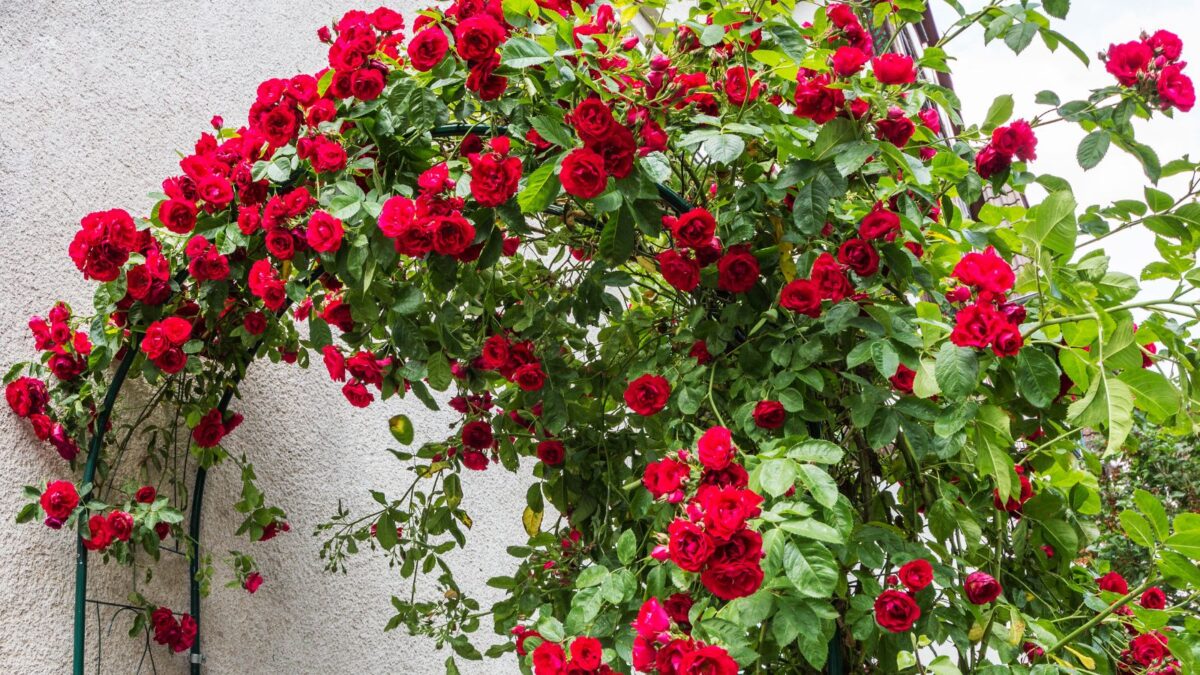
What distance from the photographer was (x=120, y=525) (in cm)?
156

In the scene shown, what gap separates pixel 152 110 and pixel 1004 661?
76.8 inches

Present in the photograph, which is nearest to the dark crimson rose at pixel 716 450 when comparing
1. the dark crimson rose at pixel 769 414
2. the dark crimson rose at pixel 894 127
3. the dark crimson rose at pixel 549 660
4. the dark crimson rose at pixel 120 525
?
the dark crimson rose at pixel 769 414

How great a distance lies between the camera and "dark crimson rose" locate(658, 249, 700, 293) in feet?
A: 5.00

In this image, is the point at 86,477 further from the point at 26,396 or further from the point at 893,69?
the point at 893,69

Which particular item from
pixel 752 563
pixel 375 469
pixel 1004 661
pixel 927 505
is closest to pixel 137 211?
pixel 375 469

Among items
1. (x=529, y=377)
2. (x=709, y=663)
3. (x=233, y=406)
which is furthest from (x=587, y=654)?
(x=233, y=406)

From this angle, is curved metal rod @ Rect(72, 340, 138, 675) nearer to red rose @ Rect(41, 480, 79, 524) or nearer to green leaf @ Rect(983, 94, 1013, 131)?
red rose @ Rect(41, 480, 79, 524)

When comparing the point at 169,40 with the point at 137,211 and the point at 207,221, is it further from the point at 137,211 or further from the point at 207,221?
the point at 207,221

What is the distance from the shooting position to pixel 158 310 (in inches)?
62.5

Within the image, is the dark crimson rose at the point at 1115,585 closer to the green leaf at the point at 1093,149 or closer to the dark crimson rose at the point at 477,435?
the green leaf at the point at 1093,149

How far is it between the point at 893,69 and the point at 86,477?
1.44 metres

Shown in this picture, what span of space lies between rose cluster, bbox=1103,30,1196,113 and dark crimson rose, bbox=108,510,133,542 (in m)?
1.73

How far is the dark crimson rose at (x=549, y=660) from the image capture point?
49.4 inches

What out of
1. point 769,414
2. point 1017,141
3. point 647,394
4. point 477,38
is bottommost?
point 769,414
